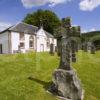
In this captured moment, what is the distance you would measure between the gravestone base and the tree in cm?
5431

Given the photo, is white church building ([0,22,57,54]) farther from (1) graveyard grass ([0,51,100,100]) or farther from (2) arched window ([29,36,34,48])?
(1) graveyard grass ([0,51,100,100])

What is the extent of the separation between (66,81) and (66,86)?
12.1 inches

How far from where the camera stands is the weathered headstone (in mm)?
12422

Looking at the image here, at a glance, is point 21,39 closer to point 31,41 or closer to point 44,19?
point 31,41

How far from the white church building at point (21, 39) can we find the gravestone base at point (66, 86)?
29662 mm

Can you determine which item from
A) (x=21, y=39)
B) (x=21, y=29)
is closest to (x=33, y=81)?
(x=21, y=39)

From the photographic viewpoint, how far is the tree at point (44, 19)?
67625 mm

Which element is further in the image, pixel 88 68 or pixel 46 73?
pixel 88 68

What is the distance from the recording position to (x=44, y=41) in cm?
5150

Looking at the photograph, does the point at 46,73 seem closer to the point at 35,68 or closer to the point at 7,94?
the point at 35,68

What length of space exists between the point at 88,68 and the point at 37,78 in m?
6.08

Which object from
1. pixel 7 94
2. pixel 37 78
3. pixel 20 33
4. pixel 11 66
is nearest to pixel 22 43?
pixel 20 33

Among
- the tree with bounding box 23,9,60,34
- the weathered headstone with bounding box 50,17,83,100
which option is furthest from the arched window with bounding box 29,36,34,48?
the weathered headstone with bounding box 50,17,83,100

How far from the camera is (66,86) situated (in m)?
12.6
